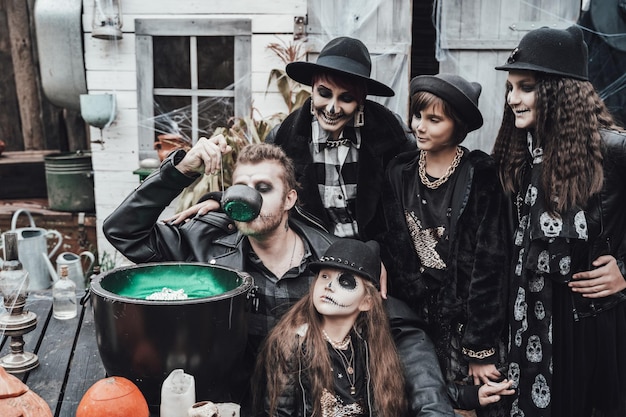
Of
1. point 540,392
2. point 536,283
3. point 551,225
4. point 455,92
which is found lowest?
point 540,392

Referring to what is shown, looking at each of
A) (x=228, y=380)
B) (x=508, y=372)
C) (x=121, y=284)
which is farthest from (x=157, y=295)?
(x=508, y=372)

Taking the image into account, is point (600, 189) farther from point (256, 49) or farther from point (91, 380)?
point (256, 49)

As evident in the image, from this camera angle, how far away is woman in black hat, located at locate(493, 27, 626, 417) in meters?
2.32

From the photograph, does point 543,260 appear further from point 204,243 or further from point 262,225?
point 204,243

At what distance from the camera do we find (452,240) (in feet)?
8.22

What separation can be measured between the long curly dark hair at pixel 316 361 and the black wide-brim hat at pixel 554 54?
97cm

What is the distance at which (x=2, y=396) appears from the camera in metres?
1.67

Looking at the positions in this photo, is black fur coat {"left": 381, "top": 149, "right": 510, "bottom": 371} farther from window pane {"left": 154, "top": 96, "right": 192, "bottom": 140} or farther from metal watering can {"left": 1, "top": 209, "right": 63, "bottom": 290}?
window pane {"left": 154, "top": 96, "right": 192, "bottom": 140}

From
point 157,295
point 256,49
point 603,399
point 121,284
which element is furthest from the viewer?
point 256,49

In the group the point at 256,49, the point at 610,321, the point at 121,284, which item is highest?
the point at 256,49

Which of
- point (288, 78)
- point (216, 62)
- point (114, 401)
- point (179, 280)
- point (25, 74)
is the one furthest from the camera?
point (25, 74)

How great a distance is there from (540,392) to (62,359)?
68.3 inches

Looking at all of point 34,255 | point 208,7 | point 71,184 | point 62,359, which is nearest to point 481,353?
point 62,359

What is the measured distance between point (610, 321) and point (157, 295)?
1615 millimetres
